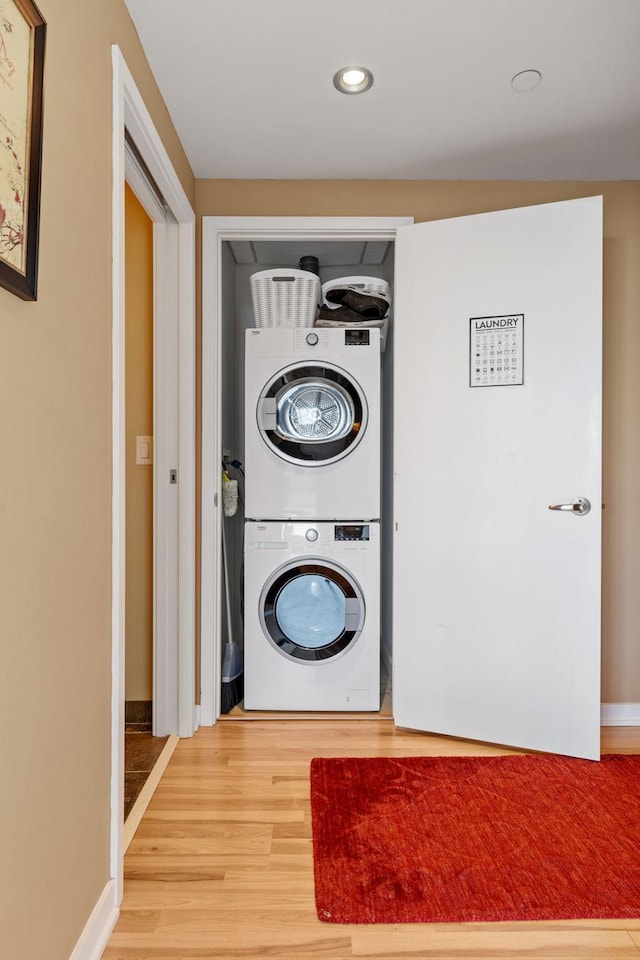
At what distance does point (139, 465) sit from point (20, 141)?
186cm

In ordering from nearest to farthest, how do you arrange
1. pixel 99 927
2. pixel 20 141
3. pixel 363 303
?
pixel 20 141 → pixel 99 927 → pixel 363 303

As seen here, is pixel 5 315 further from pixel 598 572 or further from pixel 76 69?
pixel 598 572

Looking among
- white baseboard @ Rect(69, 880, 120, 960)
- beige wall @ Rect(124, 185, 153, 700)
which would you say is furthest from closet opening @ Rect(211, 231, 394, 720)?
white baseboard @ Rect(69, 880, 120, 960)

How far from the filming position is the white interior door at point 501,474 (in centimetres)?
A: 244

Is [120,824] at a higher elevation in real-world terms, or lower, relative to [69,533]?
lower

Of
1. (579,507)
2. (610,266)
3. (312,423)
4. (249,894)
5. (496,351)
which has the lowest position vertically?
(249,894)

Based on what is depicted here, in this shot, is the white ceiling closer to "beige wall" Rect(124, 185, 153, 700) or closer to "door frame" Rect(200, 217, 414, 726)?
"door frame" Rect(200, 217, 414, 726)

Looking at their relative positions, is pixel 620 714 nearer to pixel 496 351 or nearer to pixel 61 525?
pixel 496 351

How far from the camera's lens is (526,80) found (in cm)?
209

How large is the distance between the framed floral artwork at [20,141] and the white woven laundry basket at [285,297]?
1777 millimetres

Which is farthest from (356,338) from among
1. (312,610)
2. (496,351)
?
(312,610)

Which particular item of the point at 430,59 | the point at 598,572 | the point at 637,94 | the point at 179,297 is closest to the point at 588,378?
the point at 598,572

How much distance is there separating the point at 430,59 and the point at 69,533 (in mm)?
1772

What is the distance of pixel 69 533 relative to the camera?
1323 mm
